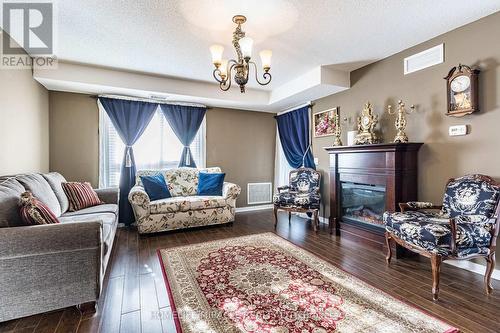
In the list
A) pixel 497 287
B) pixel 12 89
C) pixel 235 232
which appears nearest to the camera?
pixel 497 287

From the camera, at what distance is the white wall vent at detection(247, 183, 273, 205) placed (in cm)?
533

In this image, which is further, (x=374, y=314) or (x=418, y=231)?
(x=418, y=231)

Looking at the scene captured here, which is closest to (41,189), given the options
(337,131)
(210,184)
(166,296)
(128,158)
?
(166,296)

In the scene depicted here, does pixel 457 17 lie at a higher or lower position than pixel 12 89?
higher

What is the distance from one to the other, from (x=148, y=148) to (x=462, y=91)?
4.53m

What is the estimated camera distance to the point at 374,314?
5.60 feet

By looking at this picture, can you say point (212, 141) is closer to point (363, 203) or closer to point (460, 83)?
point (363, 203)

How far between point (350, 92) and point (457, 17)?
5.06 ft

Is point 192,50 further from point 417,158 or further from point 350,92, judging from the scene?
point 417,158

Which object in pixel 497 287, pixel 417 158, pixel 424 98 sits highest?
pixel 424 98

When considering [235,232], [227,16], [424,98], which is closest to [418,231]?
[424,98]

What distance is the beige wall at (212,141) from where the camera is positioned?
387 centimetres

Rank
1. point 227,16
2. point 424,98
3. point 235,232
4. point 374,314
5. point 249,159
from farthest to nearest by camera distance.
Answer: point 249,159 < point 235,232 < point 424,98 < point 227,16 < point 374,314

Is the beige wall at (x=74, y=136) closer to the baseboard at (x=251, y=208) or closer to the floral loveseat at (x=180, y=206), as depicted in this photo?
the floral loveseat at (x=180, y=206)
